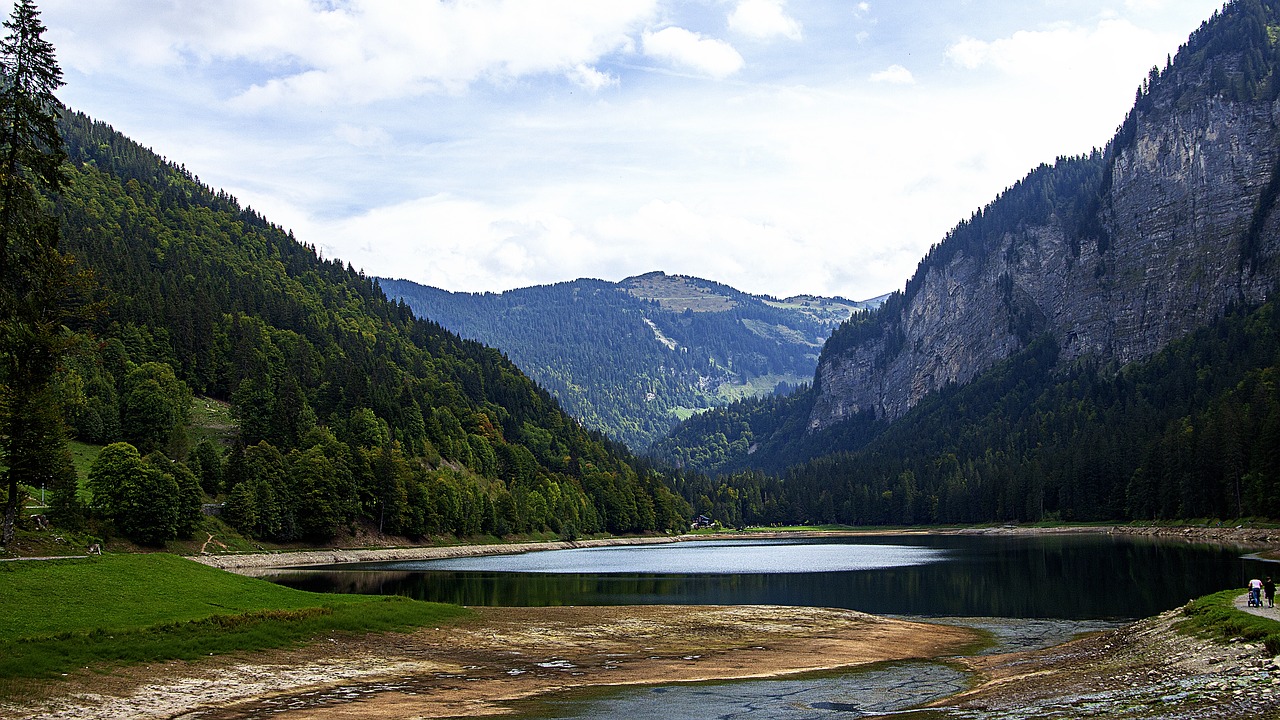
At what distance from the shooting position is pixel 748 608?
61.0 metres

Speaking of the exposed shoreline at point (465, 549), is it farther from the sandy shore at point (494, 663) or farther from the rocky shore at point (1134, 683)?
the rocky shore at point (1134, 683)

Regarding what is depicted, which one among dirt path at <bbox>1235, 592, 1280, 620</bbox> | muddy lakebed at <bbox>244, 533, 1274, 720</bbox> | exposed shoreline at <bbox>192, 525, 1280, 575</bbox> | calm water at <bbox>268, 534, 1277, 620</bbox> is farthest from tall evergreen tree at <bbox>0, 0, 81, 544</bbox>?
dirt path at <bbox>1235, 592, 1280, 620</bbox>

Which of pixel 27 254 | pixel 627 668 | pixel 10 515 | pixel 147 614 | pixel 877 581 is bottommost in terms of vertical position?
pixel 877 581

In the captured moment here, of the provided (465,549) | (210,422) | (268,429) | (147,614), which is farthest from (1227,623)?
(210,422)

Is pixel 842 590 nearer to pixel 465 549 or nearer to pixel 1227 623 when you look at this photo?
pixel 1227 623

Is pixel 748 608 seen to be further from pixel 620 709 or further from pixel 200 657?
pixel 200 657

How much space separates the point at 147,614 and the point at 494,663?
1329 cm

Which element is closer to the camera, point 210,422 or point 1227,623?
point 1227,623

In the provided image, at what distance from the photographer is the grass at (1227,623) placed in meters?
30.2

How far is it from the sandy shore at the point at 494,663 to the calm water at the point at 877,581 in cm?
1032

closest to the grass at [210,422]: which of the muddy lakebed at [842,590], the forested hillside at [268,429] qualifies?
the forested hillside at [268,429]

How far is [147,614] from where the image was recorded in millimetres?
35344

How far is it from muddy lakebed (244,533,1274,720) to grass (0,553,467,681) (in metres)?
6.19

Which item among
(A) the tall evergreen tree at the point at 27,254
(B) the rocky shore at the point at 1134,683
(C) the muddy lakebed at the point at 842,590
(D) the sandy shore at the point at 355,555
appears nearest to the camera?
(B) the rocky shore at the point at 1134,683
